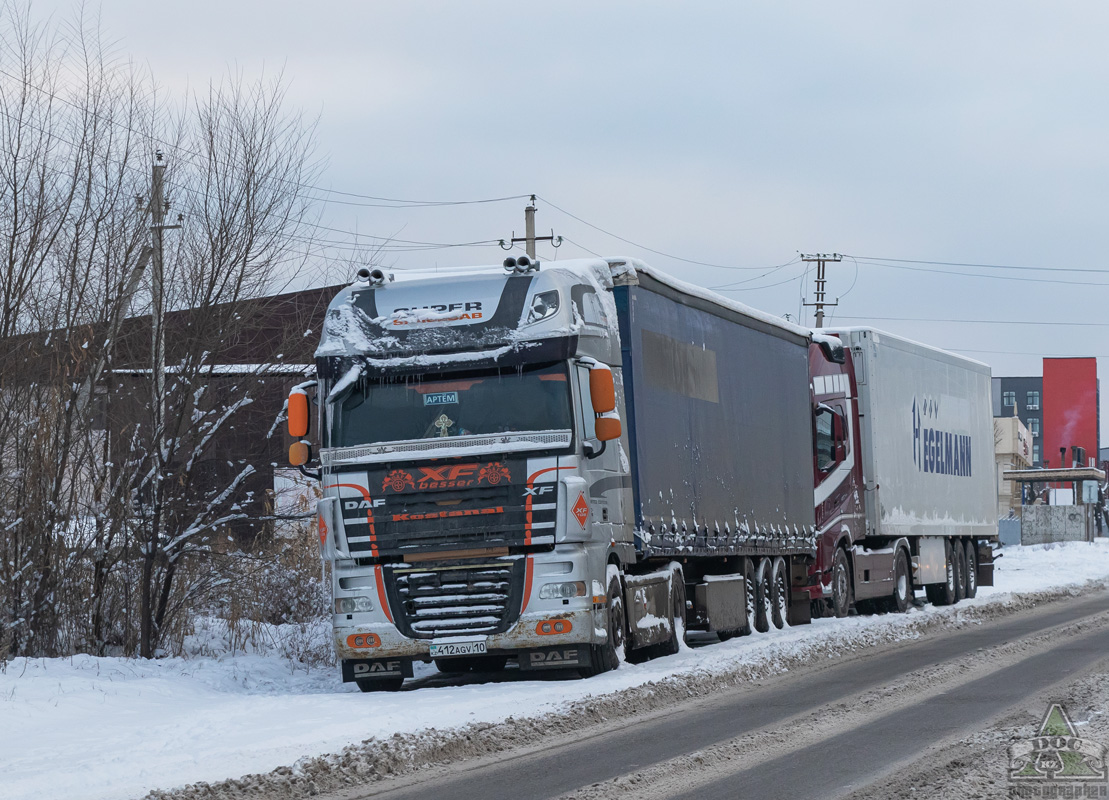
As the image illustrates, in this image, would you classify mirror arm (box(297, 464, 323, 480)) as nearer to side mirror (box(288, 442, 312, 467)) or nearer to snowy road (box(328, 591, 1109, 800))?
side mirror (box(288, 442, 312, 467))

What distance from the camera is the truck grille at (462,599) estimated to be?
13.1 meters

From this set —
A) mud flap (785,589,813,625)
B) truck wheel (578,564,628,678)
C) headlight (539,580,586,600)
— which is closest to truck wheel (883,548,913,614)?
mud flap (785,589,813,625)

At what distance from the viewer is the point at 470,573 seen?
13.2m

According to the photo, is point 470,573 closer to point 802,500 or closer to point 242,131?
point 242,131

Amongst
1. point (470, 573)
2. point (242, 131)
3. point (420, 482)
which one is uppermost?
point (242, 131)

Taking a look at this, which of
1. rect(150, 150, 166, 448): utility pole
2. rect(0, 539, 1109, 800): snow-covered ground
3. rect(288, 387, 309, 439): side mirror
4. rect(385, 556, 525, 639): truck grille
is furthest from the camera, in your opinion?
rect(150, 150, 166, 448): utility pole

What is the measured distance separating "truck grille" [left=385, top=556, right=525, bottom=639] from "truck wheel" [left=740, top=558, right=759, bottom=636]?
5515mm

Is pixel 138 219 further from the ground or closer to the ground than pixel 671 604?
further from the ground

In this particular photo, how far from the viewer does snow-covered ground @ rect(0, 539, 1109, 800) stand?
8656mm

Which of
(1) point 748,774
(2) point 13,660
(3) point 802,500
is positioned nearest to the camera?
(1) point 748,774

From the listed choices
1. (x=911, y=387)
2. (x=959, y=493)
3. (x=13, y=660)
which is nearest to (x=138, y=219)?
(x=13, y=660)

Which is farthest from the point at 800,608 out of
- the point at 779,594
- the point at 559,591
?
the point at 559,591

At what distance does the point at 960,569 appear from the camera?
2734 centimetres

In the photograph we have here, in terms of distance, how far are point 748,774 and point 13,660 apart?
862 centimetres
